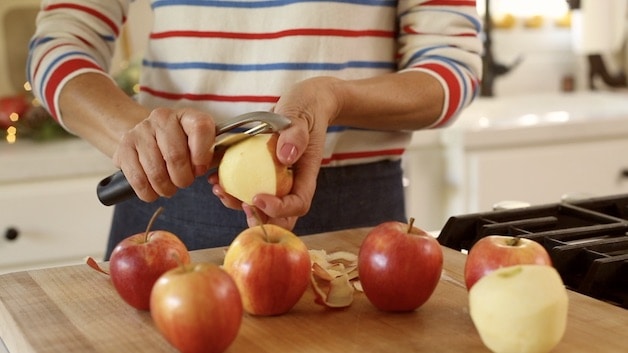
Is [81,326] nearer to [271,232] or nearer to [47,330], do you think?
[47,330]

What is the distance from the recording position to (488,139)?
7.20ft

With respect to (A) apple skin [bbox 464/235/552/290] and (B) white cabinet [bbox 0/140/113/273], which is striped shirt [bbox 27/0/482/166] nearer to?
(A) apple skin [bbox 464/235/552/290]

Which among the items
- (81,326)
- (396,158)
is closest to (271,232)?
(81,326)

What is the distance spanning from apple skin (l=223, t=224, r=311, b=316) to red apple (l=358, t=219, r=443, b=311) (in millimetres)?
71

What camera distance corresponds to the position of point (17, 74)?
240 centimetres

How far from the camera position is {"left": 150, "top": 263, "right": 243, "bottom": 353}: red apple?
2.67 feet

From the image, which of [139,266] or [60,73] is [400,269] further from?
[60,73]

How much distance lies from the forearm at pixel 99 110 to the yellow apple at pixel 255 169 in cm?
21

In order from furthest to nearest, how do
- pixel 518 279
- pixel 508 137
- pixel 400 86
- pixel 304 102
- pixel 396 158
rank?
pixel 508 137 → pixel 396 158 → pixel 400 86 → pixel 304 102 → pixel 518 279

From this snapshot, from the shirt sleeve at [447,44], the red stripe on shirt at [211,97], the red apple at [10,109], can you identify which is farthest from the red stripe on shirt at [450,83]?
the red apple at [10,109]

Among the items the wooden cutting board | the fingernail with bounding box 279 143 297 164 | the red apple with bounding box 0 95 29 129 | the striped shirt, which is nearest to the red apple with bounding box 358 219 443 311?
the wooden cutting board

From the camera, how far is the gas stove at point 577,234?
99 cm

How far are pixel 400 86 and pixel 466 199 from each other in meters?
1.04

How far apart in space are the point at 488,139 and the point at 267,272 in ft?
4.40
